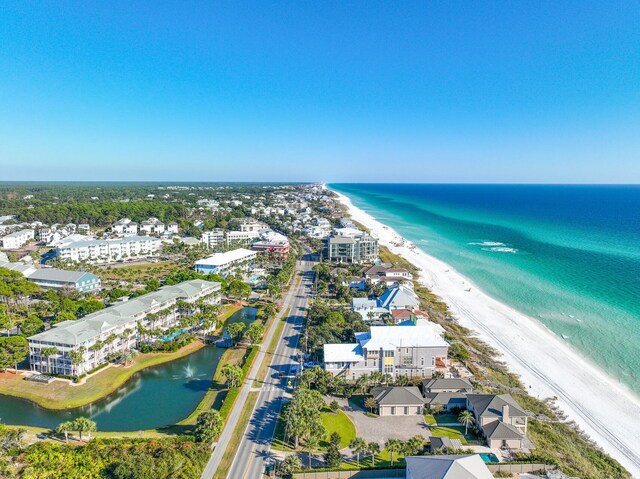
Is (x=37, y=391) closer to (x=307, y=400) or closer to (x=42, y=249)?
(x=307, y=400)

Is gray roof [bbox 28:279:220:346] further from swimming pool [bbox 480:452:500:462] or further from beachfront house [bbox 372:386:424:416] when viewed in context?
swimming pool [bbox 480:452:500:462]

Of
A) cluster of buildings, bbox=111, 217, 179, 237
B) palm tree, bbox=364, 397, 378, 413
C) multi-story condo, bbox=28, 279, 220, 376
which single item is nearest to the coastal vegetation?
palm tree, bbox=364, 397, 378, 413

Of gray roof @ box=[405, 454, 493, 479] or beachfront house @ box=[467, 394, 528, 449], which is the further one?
beachfront house @ box=[467, 394, 528, 449]

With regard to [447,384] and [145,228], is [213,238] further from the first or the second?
[447,384]

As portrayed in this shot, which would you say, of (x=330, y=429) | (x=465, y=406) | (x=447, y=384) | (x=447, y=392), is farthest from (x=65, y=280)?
(x=465, y=406)

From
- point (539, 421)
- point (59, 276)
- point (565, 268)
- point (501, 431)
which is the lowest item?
point (539, 421)

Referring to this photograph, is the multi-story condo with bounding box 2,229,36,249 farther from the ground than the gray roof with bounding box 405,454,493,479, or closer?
farther from the ground

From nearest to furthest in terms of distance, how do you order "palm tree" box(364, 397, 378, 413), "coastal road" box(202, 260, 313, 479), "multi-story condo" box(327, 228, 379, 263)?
"coastal road" box(202, 260, 313, 479), "palm tree" box(364, 397, 378, 413), "multi-story condo" box(327, 228, 379, 263)
